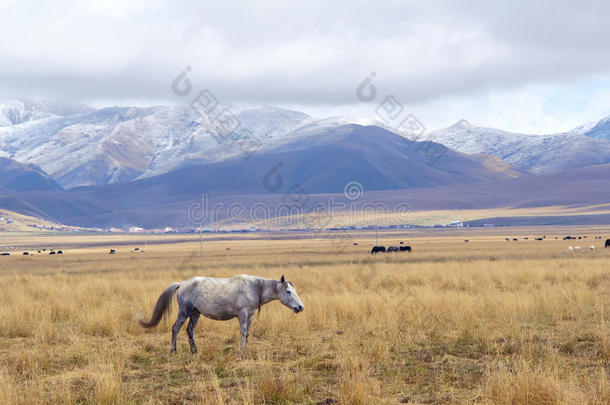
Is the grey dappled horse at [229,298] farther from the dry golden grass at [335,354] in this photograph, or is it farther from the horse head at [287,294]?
the dry golden grass at [335,354]

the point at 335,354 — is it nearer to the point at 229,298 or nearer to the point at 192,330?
the point at 229,298

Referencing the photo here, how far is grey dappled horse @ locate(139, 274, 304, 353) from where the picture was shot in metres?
11.7

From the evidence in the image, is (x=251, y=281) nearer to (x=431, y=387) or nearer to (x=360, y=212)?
(x=431, y=387)

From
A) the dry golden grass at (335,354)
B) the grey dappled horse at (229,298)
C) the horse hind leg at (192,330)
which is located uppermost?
the grey dappled horse at (229,298)

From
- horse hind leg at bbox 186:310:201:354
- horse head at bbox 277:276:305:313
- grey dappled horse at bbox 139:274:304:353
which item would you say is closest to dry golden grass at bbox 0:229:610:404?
horse hind leg at bbox 186:310:201:354

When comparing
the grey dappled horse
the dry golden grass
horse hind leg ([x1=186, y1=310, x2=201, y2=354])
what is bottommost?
the dry golden grass

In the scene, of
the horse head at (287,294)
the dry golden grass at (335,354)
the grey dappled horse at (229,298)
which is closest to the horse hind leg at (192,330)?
the grey dappled horse at (229,298)

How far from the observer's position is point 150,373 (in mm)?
10469

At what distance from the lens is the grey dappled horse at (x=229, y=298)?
1170 centimetres

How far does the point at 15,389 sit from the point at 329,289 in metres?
15.8

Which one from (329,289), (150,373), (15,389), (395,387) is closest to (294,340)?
(150,373)

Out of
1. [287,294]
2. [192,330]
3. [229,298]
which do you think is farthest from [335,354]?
[192,330]

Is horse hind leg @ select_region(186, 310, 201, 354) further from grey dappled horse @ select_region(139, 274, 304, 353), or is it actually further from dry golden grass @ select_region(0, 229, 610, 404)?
dry golden grass @ select_region(0, 229, 610, 404)

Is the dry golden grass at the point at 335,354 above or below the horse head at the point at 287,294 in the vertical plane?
below
